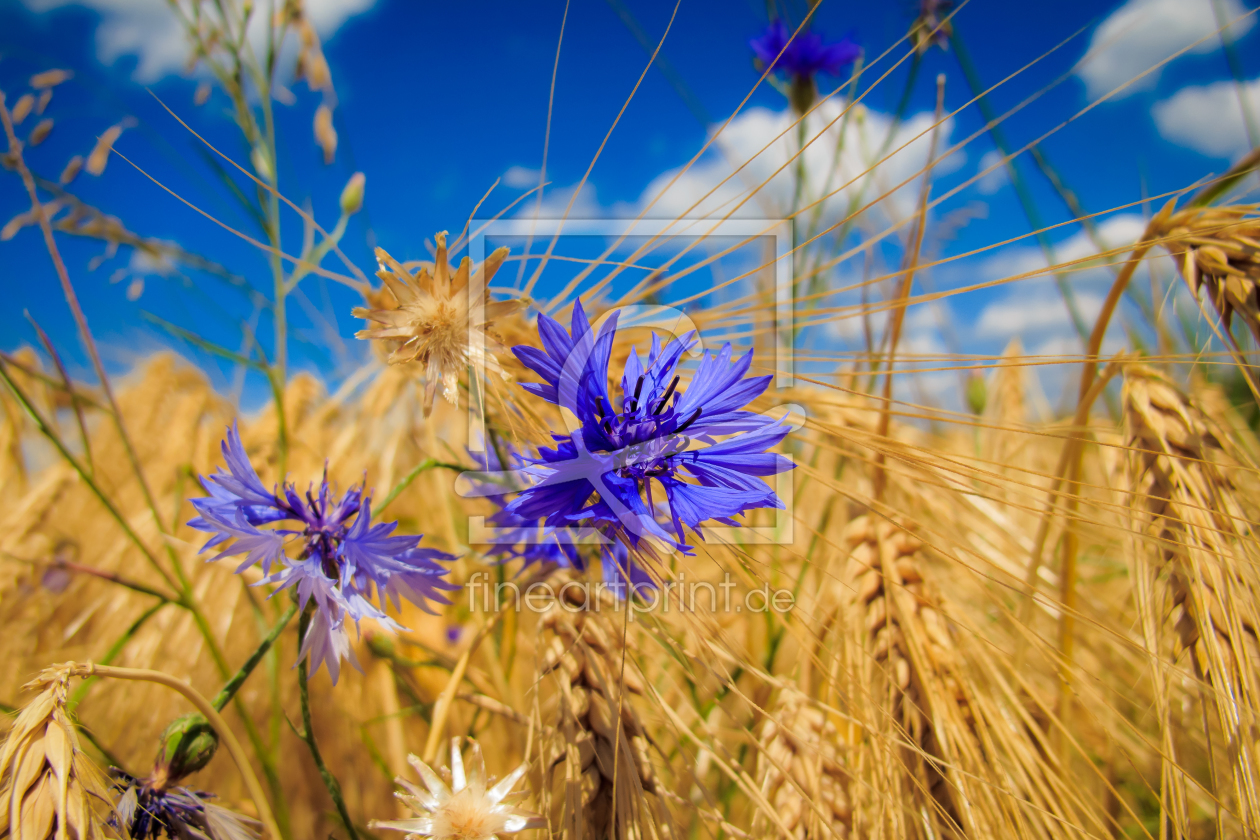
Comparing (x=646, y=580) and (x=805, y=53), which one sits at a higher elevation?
(x=805, y=53)

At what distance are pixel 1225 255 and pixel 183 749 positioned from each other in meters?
1.04

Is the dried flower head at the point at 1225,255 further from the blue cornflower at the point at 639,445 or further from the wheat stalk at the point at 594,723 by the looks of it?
the wheat stalk at the point at 594,723

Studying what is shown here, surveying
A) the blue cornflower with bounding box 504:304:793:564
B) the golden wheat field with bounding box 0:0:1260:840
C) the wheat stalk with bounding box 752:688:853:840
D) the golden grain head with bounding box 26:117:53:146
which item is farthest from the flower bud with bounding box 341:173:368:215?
the wheat stalk with bounding box 752:688:853:840

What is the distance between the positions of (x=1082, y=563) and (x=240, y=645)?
1504 mm

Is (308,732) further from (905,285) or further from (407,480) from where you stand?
(905,285)

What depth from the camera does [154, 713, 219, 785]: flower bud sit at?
46 cm

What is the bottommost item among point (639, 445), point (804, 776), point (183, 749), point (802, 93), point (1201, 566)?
point (804, 776)

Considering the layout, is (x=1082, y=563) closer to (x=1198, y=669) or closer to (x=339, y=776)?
(x=1198, y=669)

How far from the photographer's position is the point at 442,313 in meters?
0.44

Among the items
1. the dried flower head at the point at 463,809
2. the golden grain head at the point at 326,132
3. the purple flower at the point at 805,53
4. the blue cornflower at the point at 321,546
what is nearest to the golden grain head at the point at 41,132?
the golden grain head at the point at 326,132

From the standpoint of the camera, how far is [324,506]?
475mm

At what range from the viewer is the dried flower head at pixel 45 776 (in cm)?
35

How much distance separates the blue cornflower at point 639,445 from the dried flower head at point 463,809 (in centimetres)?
20

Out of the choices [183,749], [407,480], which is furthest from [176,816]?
[407,480]
